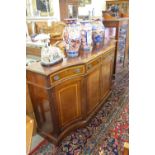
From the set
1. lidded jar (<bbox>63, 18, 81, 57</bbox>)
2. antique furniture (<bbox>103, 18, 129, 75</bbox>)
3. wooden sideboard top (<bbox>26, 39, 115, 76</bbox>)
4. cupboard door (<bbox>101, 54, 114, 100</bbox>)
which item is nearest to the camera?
wooden sideboard top (<bbox>26, 39, 115, 76</bbox>)

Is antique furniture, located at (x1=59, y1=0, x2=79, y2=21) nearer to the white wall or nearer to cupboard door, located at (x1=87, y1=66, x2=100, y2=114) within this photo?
the white wall

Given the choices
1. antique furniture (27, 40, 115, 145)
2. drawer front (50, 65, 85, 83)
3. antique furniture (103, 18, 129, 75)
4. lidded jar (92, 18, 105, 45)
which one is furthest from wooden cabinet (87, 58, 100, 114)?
antique furniture (103, 18, 129, 75)

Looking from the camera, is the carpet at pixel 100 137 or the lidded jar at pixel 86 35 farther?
the lidded jar at pixel 86 35

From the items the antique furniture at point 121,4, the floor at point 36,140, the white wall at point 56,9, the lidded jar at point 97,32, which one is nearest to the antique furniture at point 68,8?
the white wall at point 56,9

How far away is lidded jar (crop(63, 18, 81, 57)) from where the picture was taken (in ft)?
5.50

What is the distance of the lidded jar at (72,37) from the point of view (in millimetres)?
1676

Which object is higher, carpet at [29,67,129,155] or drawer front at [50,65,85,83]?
drawer front at [50,65,85,83]

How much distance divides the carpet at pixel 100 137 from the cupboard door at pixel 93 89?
0.70 ft

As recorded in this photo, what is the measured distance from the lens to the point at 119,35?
3.06 m

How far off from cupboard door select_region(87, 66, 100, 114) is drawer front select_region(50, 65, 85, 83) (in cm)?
18

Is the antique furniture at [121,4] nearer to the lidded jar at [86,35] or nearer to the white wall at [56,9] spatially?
the white wall at [56,9]
